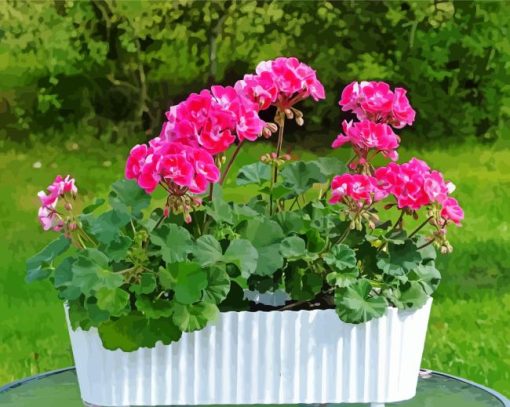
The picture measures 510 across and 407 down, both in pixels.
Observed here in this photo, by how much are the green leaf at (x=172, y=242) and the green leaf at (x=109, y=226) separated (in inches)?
3.7

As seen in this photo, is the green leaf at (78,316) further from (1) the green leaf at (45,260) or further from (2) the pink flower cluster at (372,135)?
(2) the pink flower cluster at (372,135)

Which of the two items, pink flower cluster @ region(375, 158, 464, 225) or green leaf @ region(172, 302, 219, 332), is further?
pink flower cluster @ region(375, 158, 464, 225)

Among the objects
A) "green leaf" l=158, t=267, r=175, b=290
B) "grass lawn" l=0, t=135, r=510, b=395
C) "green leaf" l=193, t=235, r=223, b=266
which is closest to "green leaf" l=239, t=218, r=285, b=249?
"green leaf" l=193, t=235, r=223, b=266

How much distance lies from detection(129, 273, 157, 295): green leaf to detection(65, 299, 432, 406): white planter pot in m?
0.11

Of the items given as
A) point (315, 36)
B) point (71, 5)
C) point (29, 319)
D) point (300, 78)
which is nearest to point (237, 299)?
point (300, 78)

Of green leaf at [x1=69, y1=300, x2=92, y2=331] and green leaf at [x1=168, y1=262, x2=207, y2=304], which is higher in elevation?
green leaf at [x1=168, y1=262, x2=207, y2=304]

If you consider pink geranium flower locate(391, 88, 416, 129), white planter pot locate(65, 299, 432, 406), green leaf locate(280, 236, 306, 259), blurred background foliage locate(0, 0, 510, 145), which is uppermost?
pink geranium flower locate(391, 88, 416, 129)

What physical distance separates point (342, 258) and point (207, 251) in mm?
282

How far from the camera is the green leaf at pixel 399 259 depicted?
2322mm

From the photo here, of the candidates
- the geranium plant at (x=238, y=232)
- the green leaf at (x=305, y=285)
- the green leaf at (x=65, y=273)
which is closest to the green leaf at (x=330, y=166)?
the geranium plant at (x=238, y=232)

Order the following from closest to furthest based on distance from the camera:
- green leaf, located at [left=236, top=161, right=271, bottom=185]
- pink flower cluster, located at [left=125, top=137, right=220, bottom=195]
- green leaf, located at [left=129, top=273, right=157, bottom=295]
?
pink flower cluster, located at [left=125, top=137, right=220, bottom=195] → green leaf, located at [left=129, top=273, right=157, bottom=295] → green leaf, located at [left=236, top=161, right=271, bottom=185]

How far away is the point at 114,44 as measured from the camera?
45.1 feet

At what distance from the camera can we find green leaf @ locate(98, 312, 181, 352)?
2.18 meters

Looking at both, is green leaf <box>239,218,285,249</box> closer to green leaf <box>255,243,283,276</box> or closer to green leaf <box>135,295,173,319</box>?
green leaf <box>255,243,283,276</box>
